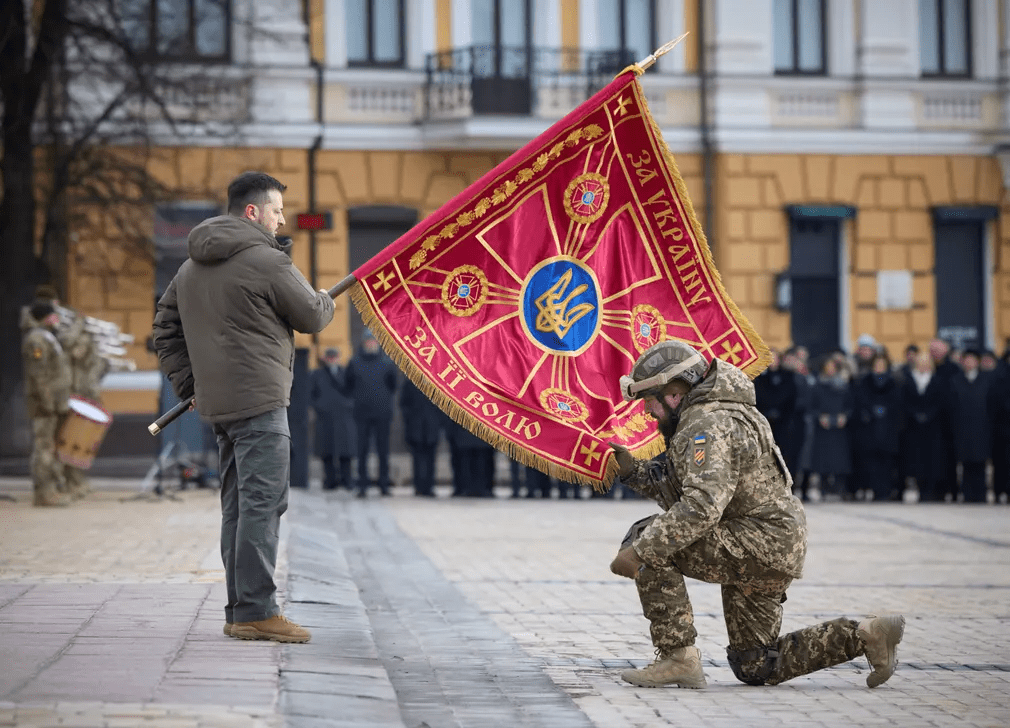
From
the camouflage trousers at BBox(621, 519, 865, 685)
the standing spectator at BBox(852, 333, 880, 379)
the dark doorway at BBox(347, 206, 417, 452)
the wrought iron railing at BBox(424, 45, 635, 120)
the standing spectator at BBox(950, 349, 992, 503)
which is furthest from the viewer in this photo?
the wrought iron railing at BBox(424, 45, 635, 120)

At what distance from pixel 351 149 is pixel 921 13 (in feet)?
33.0

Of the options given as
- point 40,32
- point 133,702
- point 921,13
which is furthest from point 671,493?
point 921,13

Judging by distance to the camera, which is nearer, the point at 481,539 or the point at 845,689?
the point at 845,689

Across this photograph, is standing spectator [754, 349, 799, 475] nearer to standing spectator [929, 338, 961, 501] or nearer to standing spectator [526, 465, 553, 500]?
standing spectator [929, 338, 961, 501]

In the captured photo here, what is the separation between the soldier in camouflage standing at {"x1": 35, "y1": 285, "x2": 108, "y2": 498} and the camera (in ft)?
58.5

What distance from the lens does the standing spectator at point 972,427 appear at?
67.4 ft

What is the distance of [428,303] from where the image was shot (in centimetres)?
830

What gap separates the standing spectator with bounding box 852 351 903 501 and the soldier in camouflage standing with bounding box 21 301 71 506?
968 centimetres

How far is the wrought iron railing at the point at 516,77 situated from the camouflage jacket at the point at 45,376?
1151 centimetres

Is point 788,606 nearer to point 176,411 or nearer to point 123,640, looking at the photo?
point 176,411

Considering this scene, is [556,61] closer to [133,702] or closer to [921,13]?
[921,13]

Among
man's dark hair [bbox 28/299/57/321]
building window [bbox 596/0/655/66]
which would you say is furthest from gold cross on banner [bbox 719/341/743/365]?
building window [bbox 596/0/655/66]

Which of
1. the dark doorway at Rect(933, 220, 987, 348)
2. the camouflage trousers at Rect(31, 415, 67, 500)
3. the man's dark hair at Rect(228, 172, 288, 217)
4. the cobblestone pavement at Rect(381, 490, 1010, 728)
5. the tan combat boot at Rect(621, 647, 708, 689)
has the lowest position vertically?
the cobblestone pavement at Rect(381, 490, 1010, 728)

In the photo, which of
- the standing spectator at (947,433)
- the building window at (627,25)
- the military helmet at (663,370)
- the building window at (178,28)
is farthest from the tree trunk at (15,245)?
the military helmet at (663,370)
